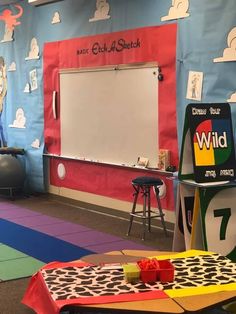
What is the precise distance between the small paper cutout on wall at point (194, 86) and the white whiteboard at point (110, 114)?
539 mm

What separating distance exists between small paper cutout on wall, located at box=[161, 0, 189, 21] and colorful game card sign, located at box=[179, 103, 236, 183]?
182 centimetres

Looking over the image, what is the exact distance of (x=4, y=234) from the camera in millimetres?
5910

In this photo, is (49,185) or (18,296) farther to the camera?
(49,185)

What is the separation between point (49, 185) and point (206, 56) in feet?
11.9

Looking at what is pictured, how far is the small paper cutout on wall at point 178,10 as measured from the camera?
571 cm

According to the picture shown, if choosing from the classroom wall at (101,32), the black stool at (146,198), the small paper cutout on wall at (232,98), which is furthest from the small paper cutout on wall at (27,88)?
the small paper cutout on wall at (232,98)

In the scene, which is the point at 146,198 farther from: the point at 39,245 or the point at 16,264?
the point at 16,264

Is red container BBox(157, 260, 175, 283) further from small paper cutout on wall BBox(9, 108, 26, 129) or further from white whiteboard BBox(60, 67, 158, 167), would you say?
small paper cutout on wall BBox(9, 108, 26, 129)

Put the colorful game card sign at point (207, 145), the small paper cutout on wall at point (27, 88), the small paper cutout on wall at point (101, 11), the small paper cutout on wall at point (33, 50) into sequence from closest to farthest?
the colorful game card sign at point (207, 145) < the small paper cutout on wall at point (101, 11) < the small paper cutout on wall at point (33, 50) < the small paper cutout on wall at point (27, 88)

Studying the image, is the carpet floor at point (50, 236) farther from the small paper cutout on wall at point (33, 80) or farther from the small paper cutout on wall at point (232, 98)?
the small paper cutout on wall at point (33, 80)

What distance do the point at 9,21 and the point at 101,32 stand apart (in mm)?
2308

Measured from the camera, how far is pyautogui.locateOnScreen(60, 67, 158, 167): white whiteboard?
633 centimetres

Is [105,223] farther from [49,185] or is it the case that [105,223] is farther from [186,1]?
[186,1]

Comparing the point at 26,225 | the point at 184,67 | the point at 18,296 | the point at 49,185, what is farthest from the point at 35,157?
the point at 18,296
